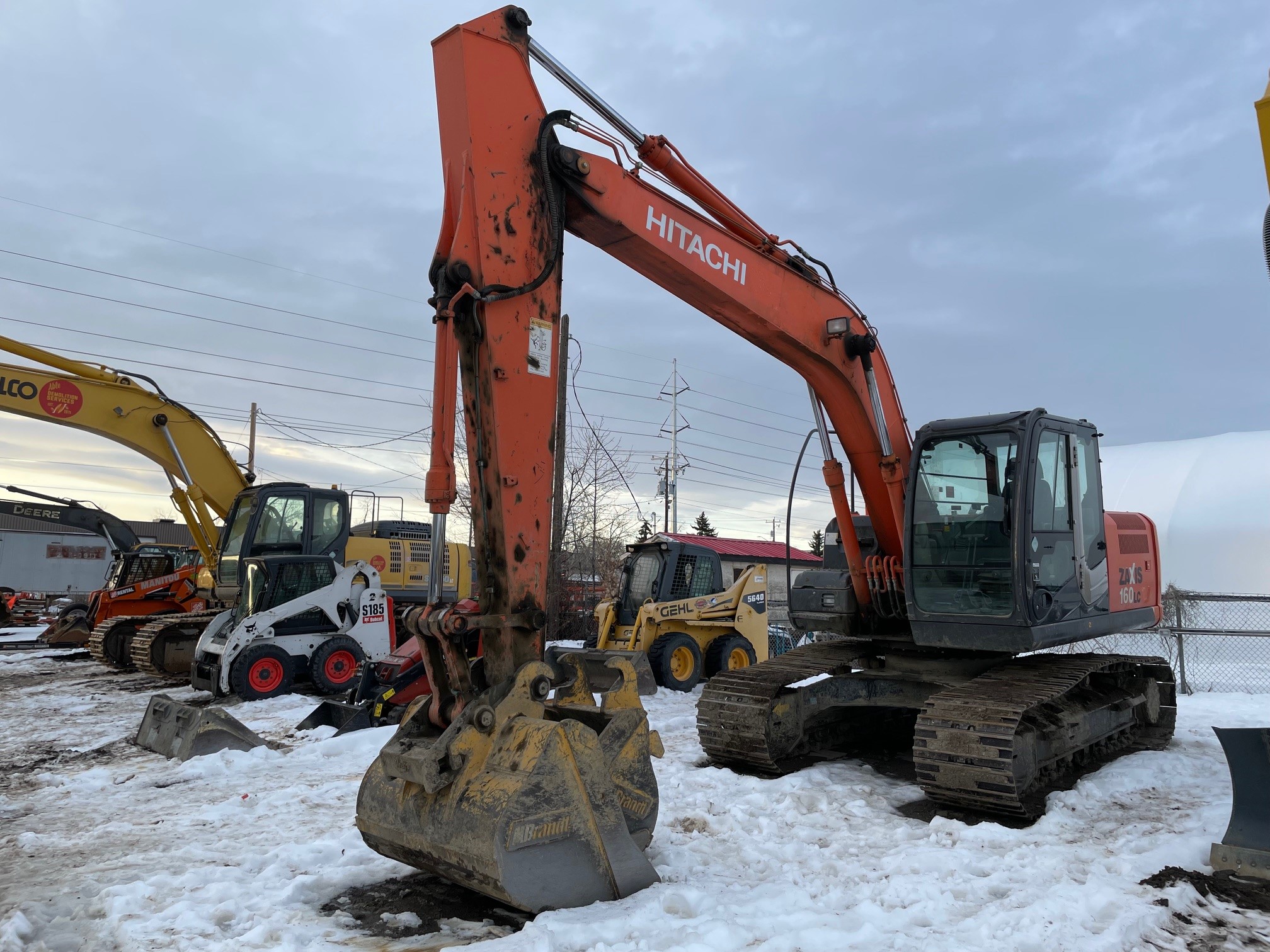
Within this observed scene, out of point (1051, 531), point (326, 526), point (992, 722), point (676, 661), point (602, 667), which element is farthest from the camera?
point (326, 526)

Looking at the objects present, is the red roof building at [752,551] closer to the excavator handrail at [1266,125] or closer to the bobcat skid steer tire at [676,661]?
Answer: the bobcat skid steer tire at [676,661]

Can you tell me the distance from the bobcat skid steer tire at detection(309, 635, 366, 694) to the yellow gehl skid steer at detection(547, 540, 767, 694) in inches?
125

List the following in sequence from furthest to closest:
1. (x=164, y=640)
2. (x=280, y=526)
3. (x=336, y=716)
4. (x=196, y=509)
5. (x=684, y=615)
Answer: (x=196, y=509)
(x=164, y=640)
(x=280, y=526)
(x=684, y=615)
(x=336, y=716)

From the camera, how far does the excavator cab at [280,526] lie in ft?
41.1

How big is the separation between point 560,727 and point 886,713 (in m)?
4.87

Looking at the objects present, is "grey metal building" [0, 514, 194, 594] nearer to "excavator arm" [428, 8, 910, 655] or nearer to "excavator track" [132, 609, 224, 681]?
"excavator track" [132, 609, 224, 681]

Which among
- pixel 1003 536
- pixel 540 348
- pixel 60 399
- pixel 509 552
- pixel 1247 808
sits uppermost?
pixel 60 399

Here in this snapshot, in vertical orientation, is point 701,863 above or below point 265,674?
below

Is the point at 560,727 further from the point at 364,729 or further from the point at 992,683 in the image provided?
the point at 364,729

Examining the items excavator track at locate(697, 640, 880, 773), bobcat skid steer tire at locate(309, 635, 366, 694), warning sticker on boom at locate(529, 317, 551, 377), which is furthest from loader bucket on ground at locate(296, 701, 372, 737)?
warning sticker on boom at locate(529, 317, 551, 377)

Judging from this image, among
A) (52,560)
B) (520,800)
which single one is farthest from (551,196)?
(52,560)

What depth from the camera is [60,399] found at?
42.6 ft

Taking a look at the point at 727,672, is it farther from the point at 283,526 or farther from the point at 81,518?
the point at 81,518

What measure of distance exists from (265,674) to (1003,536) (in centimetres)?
864
